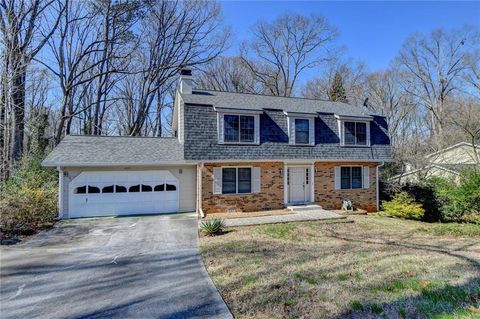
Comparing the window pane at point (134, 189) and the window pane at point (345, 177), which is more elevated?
the window pane at point (345, 177)

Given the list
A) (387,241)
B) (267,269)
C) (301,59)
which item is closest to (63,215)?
(267,269)

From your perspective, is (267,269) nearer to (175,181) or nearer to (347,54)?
(175,181)

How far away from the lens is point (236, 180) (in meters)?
12.3

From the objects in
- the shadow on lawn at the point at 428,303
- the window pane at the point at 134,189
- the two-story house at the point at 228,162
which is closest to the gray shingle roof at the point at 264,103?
A: the two-story house at the point at 228,162

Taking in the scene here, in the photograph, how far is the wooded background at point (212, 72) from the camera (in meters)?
19.1

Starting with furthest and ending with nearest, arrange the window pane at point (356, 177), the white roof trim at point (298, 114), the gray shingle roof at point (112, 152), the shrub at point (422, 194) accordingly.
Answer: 1. the shrub at point (422, 194)
2. the window pane at point (356, 177)
3. the white roof trim at point (298, 114)
4. the gray shingle roof at point (112, 152)

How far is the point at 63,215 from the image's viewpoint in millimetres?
11266

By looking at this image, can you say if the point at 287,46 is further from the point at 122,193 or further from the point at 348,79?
the point at 122,193

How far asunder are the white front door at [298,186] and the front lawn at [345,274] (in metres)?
4.48

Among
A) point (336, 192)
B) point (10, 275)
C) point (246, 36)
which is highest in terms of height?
point (246, 36)

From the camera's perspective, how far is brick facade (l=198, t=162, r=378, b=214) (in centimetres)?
1182

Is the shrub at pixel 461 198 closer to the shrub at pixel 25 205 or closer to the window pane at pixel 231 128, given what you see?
the window pane at pixel 231 128

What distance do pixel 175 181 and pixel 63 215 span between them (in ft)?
15.8

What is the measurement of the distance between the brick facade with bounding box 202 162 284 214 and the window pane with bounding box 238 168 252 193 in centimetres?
26
